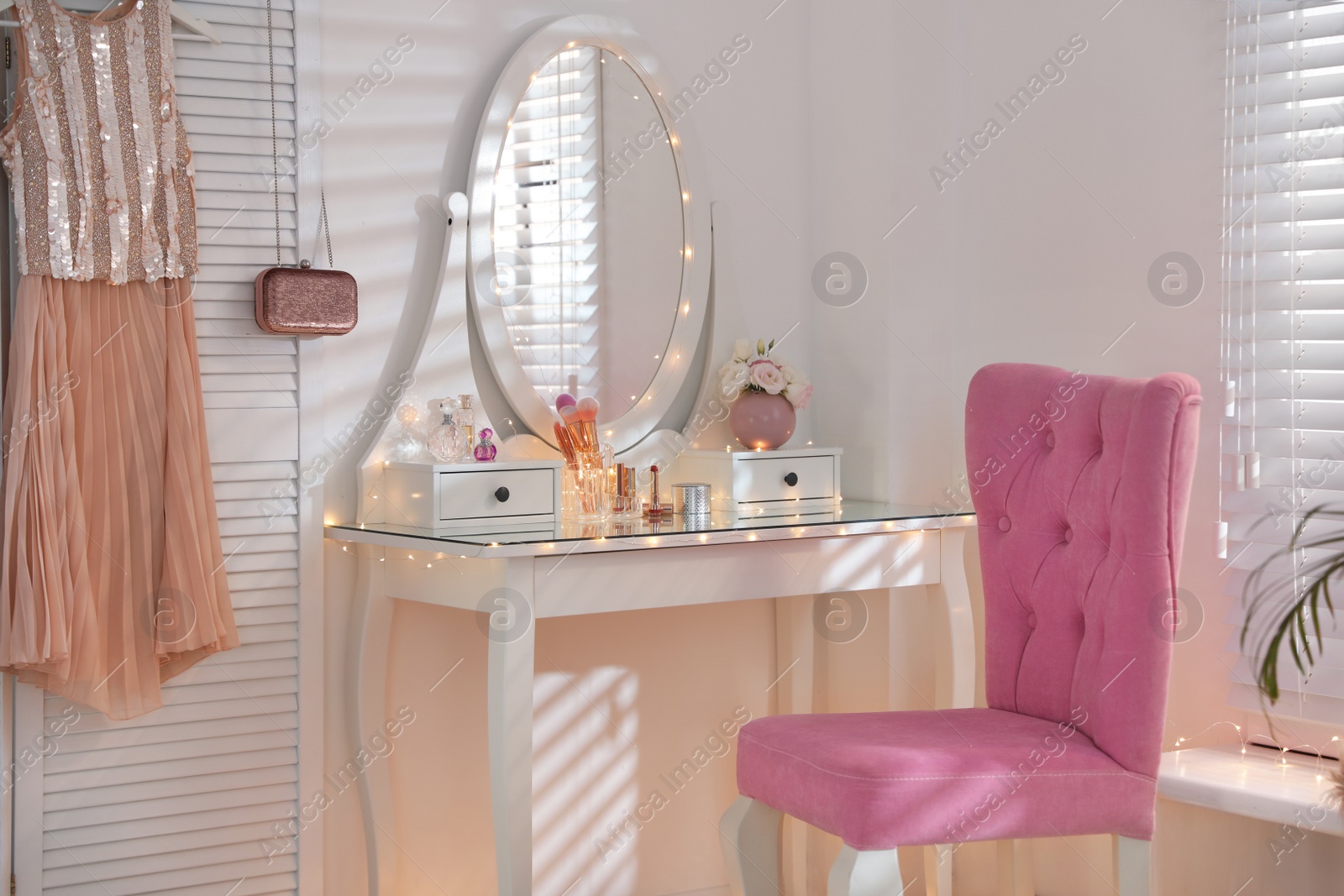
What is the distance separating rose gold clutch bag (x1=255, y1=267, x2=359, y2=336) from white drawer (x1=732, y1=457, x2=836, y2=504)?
84 centimetres

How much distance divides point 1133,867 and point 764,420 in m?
1.17

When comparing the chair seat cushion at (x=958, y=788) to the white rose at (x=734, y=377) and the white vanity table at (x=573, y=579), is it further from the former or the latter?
the white rose at (x=734, y=377)

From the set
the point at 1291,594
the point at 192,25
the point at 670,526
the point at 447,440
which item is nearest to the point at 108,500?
the point at 447,440

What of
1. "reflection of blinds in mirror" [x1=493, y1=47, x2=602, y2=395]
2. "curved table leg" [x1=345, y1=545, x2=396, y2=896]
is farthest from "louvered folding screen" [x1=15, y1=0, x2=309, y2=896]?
"reflection of blinds in mirror" [x1=493, y1=47, x2=602, y2=395]

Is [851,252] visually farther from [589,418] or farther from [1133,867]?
[1133,867]

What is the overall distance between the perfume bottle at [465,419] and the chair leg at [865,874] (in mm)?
1028

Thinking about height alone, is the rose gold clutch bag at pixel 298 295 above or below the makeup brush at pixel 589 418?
above

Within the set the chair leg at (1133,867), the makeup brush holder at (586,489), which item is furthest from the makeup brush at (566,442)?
the chair leg at (1133,867)

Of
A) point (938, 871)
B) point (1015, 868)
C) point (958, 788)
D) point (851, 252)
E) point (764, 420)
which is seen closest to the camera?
point (958, 788)

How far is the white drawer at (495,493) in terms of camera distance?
212 cm

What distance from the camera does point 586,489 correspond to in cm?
243

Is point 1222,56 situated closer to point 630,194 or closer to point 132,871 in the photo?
point 630,194

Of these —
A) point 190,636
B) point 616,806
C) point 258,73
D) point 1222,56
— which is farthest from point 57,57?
point 1222,56

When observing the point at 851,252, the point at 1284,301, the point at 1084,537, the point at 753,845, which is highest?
the point at 851,252
